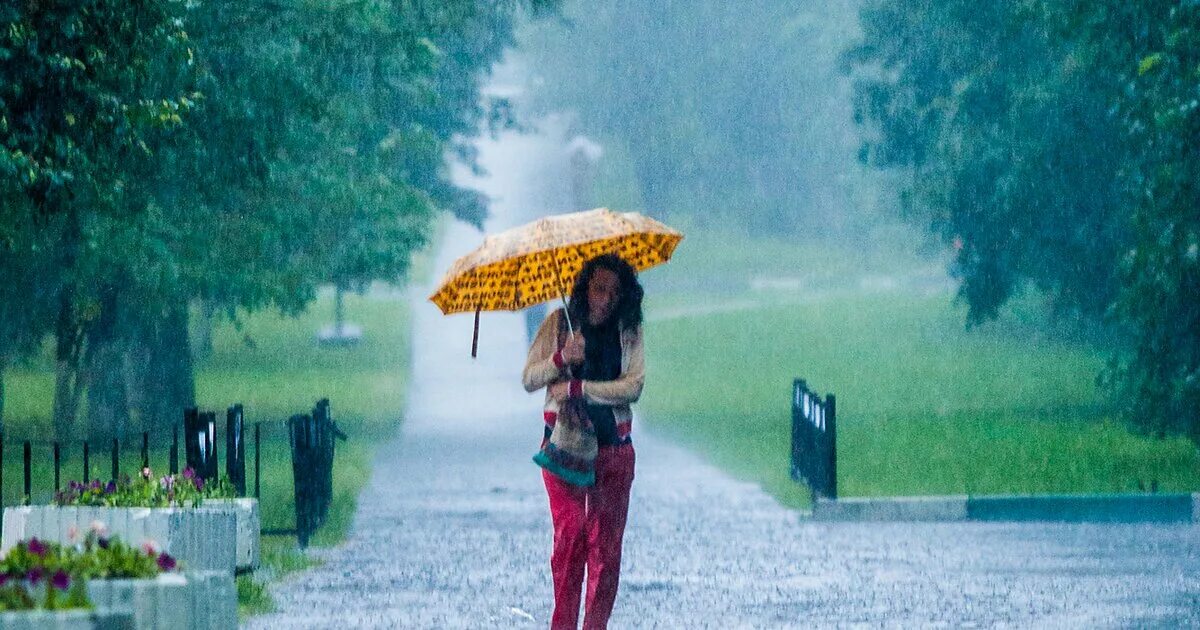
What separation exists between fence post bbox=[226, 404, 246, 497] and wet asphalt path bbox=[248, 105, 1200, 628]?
77 centimetres

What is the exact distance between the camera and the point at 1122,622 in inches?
403

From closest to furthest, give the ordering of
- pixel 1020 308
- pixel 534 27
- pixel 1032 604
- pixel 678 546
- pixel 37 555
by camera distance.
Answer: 1. pixel 37 555
2. pixel 1032 604
3. pixel 678 546
4. pixel 1020 308
5. pixel 534 27

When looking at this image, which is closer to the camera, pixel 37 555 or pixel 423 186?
pixel 37 555

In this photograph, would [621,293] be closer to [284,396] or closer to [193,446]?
[193,446]

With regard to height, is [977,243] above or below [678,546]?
above

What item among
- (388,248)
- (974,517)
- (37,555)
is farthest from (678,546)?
(388,248)

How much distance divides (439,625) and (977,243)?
20996mm

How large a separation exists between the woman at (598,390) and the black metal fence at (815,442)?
7.23 m

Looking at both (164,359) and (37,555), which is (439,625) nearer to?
(37,555)

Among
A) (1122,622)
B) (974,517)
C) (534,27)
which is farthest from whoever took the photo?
(534,27)

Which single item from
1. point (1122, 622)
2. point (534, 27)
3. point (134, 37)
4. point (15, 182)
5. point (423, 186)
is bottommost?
point (1122, 622)

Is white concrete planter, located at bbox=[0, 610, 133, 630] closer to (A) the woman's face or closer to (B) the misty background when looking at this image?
(A) the woman's face

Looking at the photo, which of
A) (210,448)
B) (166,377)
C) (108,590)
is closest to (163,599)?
(108,590)

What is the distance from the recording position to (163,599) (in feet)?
19.5
